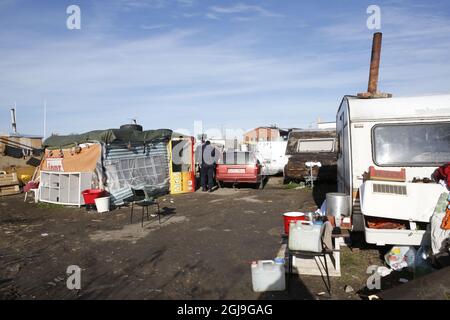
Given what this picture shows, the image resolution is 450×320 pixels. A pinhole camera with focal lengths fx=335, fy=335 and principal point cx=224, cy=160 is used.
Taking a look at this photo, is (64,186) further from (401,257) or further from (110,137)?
(401,257)

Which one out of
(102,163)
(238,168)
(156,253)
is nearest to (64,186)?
(102,163)

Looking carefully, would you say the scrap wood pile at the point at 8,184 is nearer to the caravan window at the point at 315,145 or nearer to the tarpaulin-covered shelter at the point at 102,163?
the tarpaulin-covered shelter at the point at 102,163

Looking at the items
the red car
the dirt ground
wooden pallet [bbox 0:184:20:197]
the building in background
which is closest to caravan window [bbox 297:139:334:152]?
the red car

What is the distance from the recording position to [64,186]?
40.3ft

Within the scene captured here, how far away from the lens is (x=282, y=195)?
13.1m

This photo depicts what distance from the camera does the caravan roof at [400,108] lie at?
20.6 feet

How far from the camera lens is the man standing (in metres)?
14.3

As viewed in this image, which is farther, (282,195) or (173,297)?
(282,195)

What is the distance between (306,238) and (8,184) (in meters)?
16.0

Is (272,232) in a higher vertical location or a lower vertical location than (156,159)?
lower
